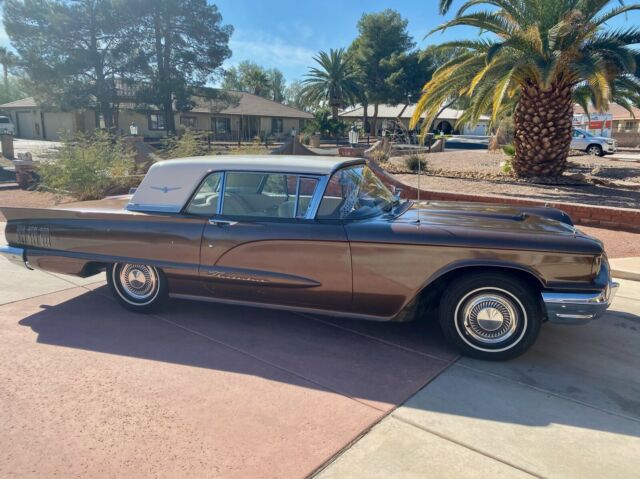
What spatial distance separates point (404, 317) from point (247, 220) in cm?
154

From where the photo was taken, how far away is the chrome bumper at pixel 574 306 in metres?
3.65

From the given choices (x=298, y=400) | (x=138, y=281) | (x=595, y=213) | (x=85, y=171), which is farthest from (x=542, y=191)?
(x=85, y=171)

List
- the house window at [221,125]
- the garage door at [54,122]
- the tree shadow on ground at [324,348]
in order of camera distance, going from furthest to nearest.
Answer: the house window at [221,125] < the garage door at [54,122] < the tree shadow on ground at [324,348]

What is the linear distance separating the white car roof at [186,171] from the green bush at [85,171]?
311 inches

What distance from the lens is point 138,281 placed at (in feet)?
15.7

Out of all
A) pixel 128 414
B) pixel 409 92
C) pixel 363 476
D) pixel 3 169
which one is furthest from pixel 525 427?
pixel 409 92

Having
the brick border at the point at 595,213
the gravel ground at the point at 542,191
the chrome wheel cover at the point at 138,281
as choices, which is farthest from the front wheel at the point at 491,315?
the gravel ground at the point at 542,191

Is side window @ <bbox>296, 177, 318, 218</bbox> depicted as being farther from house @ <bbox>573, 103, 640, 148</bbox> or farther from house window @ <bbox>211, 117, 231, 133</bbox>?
house window @ <bbox>211, 117, 231, 133</bbox>

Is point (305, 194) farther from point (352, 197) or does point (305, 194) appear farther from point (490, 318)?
point (490, 318)

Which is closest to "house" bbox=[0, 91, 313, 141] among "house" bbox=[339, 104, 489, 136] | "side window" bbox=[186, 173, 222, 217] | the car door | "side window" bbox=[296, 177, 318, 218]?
"house" bbox=[339, 104, 489, 136]

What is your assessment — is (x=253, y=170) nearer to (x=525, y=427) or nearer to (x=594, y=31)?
(x=525, y=427)

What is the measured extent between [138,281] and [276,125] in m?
44.8

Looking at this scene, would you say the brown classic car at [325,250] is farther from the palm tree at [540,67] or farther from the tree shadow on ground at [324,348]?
the palm tree at [540,67]

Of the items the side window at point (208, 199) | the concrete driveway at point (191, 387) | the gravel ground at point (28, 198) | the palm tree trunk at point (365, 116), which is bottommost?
the concrete driveway at point (191, 387)
